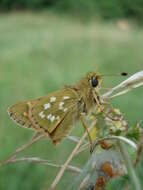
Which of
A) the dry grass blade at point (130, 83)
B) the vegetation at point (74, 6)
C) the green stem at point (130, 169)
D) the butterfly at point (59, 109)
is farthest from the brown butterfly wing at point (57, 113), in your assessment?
the vegetation at point (74, 6)

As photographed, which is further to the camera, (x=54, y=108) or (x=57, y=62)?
(x=57, y=62)

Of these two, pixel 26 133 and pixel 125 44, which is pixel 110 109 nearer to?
pixel 26 133

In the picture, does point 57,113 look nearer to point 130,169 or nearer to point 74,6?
point 130,169

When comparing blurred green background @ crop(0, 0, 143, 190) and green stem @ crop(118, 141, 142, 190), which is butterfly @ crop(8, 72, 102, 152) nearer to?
blurred green background @ crop(0, 0, 143, 190)

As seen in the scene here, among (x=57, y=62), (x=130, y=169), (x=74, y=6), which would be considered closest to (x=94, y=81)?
(x=130, y=169)

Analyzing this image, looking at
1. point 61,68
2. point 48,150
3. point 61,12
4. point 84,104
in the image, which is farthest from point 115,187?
point 61,12

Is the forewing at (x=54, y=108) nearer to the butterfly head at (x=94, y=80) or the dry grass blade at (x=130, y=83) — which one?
the butterfly head at (x=94, y=80)

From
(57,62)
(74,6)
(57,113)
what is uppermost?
(57,113)
